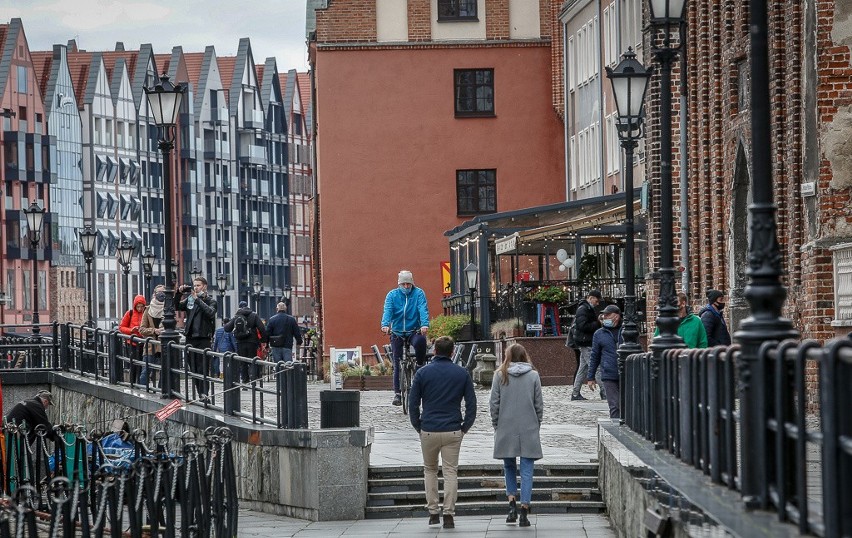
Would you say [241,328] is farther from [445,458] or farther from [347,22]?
[347,22]

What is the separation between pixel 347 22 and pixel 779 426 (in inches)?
1966

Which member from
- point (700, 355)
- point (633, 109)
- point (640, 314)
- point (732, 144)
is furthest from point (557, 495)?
point (640, 314)

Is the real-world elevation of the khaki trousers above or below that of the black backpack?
below

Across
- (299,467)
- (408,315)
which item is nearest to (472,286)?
(408,315)

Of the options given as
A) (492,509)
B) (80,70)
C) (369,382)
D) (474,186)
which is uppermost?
(80,70)

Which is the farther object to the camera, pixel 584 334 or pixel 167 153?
pixel 584 334

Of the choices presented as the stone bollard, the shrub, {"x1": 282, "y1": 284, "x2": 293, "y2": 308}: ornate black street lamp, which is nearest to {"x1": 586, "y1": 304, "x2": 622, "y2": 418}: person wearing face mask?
the stone bollard

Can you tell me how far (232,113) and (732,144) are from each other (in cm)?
11753

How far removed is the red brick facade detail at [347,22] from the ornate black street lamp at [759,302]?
158ft

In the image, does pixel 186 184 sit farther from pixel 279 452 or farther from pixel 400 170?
pixel 279 452

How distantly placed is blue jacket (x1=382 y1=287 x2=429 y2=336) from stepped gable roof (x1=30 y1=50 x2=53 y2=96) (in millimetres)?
95975

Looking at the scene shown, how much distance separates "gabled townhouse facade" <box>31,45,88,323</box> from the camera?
120 m

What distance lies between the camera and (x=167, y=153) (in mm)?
26594

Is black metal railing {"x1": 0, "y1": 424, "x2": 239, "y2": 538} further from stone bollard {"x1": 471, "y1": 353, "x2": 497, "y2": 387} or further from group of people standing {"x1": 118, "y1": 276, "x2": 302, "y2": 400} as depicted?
stone bollard {"x1": 471, "y1": 353, "x2": 497, "y2": 387}
